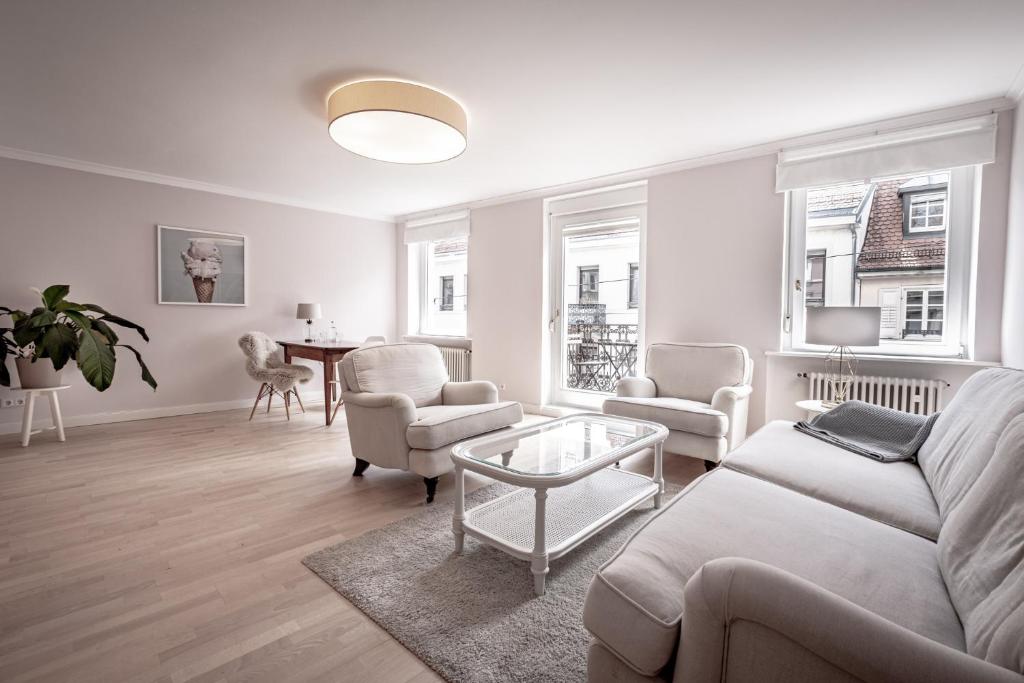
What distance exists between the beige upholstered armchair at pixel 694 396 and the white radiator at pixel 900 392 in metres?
0.66

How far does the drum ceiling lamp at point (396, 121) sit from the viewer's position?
262 cm

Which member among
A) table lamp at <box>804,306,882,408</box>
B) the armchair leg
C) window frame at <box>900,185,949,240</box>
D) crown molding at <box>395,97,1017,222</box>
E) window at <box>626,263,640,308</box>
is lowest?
the armchair leg

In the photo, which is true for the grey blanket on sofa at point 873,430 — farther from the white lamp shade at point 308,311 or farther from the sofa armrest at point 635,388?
the white lamp shade at point 308,311

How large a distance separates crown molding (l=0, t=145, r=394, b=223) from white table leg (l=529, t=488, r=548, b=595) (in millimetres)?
4971

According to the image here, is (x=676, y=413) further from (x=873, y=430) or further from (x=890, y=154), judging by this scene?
(x=890, y=154)

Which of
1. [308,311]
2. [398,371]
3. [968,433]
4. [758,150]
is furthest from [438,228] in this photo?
[968,433]

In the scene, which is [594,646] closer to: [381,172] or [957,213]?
[957,213]

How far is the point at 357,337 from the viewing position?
6.34 meters

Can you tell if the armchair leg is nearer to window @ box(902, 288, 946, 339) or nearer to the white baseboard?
window @ box(902, 288, 946, 339)

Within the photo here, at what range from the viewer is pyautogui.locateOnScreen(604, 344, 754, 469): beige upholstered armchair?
2992 millimetres

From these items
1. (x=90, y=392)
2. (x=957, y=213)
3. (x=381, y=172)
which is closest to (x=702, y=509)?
(x=957, y=213)

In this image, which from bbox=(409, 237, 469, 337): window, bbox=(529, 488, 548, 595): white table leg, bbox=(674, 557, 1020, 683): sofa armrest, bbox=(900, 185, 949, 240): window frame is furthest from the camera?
bbox=(409, 237, 469, 337): window

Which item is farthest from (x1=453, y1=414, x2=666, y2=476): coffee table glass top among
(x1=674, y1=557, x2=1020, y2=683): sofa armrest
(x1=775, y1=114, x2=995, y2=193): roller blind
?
(x1=775, y1=114, x2=995, y2=193): roller blind

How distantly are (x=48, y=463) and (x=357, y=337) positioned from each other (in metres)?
3.39
